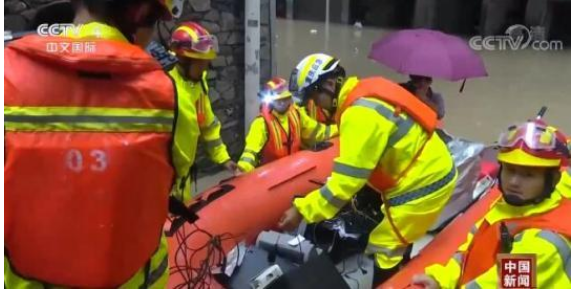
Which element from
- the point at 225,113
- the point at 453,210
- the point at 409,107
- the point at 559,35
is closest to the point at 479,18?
the point at 559,35

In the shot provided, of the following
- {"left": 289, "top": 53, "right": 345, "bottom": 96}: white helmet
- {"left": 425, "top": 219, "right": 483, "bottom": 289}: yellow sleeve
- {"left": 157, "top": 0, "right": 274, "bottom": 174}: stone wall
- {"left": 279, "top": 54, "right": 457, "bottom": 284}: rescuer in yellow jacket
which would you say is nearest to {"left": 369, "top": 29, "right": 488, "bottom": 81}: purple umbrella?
{"left": 289, "top": 53, "right": 345, "bottom": 96}: white helmet

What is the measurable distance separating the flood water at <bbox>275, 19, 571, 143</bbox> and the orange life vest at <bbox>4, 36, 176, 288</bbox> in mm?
5376

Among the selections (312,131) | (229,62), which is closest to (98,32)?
(312,131)

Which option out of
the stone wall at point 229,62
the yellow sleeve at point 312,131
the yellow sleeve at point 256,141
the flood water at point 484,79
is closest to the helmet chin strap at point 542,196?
the yellow sleeve at point 256,141

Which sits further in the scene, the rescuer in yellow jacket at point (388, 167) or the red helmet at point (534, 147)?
the rescuer in yellow jacket at point (388, 167)

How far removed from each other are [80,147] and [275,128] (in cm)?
258

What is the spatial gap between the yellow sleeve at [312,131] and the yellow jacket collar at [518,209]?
2.12m

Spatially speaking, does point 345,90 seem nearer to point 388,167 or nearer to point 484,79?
point 388,167

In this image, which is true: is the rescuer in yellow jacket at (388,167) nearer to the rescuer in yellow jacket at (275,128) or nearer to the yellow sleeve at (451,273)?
the yellow sleeve at (451,273)

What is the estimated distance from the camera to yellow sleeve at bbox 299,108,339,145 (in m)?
4.22

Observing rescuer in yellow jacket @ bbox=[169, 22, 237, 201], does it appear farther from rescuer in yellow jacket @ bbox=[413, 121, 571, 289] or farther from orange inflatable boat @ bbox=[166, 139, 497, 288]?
rescuer in yellow jacket @ bbox=[413, 121, 571, 289]

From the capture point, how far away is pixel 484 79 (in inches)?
377

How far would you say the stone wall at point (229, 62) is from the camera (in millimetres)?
4910

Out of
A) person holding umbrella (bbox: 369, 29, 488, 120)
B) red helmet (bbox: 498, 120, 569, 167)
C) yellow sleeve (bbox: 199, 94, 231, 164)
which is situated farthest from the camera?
yellow sleeve (bbox: 199, 94, 231, 164)
